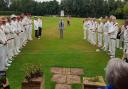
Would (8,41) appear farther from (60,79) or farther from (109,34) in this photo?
(60,79)

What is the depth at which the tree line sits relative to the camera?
100 m

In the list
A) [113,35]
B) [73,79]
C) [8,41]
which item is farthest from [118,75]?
[113,35]

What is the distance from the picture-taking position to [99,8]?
331 ft

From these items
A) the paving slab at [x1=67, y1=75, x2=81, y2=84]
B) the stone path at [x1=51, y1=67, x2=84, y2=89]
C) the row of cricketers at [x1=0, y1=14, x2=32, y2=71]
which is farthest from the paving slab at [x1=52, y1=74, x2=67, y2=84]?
the row of cricketers at [x1=0, y1=14, x2=32, y2=71]

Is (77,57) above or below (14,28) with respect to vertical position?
below

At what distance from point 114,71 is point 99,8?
98.6 meters

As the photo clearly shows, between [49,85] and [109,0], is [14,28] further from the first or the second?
[109,0]

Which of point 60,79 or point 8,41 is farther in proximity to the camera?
point 8,41

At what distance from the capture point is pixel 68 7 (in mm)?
105312

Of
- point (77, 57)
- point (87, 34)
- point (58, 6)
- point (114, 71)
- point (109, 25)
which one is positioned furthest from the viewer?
point (58, 6)

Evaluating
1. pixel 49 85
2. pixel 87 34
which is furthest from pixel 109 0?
pixel 49 85

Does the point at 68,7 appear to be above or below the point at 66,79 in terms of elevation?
above

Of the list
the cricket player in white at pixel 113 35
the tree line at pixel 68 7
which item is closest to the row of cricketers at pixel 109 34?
the cricket player in white at pixel 113 35

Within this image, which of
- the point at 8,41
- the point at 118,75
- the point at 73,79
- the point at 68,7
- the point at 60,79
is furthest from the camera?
the point at 68,7
